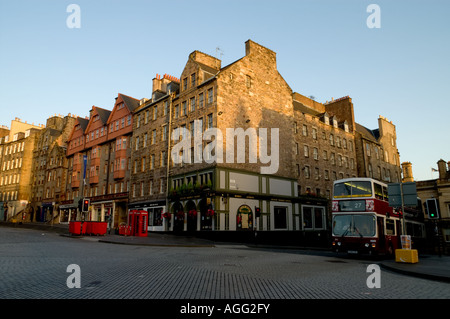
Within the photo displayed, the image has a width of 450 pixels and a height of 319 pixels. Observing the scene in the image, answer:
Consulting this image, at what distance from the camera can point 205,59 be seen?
38.2 m

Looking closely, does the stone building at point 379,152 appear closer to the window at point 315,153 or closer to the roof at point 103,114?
the window at point 315,153

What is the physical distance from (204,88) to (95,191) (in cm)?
2676

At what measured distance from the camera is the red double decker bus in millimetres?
16500

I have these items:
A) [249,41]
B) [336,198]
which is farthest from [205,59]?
[336,198]

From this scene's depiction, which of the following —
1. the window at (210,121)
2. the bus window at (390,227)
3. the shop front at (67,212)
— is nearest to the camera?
the bus window at (390,227)

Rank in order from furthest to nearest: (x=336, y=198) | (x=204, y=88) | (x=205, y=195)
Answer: (x=204, y=88) → (x=205, y=195) → (x=336, y=198)

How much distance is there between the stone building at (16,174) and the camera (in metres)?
65.2

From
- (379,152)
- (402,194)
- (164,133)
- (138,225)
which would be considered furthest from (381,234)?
(379,152)

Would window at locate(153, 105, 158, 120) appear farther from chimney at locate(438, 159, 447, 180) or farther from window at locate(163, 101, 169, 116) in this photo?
chimney at locate(438, 159, 447, 180)

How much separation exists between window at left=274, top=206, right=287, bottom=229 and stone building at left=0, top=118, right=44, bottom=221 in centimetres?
5299

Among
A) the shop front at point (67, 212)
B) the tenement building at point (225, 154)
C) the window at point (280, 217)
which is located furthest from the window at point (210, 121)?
the shop front at point (67, 212)

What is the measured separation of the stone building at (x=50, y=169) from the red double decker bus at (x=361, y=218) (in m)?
51.8
